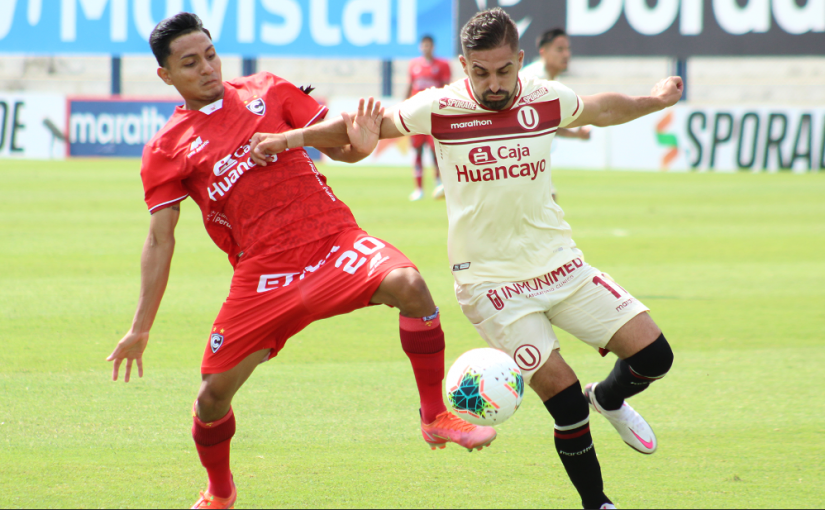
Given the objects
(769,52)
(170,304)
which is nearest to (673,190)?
(769,52)

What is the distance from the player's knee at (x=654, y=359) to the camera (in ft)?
13.6

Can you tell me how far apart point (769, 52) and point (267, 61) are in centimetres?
1927

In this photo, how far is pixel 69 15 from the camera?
25734 mm

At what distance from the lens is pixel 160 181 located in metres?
4.07

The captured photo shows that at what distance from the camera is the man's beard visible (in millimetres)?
4066

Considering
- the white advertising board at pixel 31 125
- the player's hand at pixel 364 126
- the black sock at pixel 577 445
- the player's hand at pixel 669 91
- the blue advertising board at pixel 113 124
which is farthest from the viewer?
the blue advertising board at pixel 113 124

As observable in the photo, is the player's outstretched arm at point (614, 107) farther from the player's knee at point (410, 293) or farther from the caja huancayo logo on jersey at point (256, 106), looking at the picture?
the caja huancayo logo on jersey at point (256, 106)

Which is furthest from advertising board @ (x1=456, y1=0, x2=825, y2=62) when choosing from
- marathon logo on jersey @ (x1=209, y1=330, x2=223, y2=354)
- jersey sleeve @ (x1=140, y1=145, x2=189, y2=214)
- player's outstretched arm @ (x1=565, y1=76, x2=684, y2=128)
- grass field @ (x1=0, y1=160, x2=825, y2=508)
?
marathon logo on jersey @ (x1=209, y1=330, x2=223, y2=354)

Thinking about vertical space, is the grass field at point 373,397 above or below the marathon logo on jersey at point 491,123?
below

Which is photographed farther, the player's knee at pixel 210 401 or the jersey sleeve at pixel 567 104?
the jersey sleeve at pixel 567 104

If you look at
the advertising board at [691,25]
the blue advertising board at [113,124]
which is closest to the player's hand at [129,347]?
the blue advertising board at [113,124]

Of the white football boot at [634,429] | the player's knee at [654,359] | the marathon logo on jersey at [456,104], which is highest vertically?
the marathon logo on jersey at [456,104]

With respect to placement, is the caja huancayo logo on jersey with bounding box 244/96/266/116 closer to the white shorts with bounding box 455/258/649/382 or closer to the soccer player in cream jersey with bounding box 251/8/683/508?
the soccer player in cream jersey with bounding box 251/8/683/508

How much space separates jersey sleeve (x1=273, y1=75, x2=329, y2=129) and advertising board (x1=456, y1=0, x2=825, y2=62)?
65.9ft
